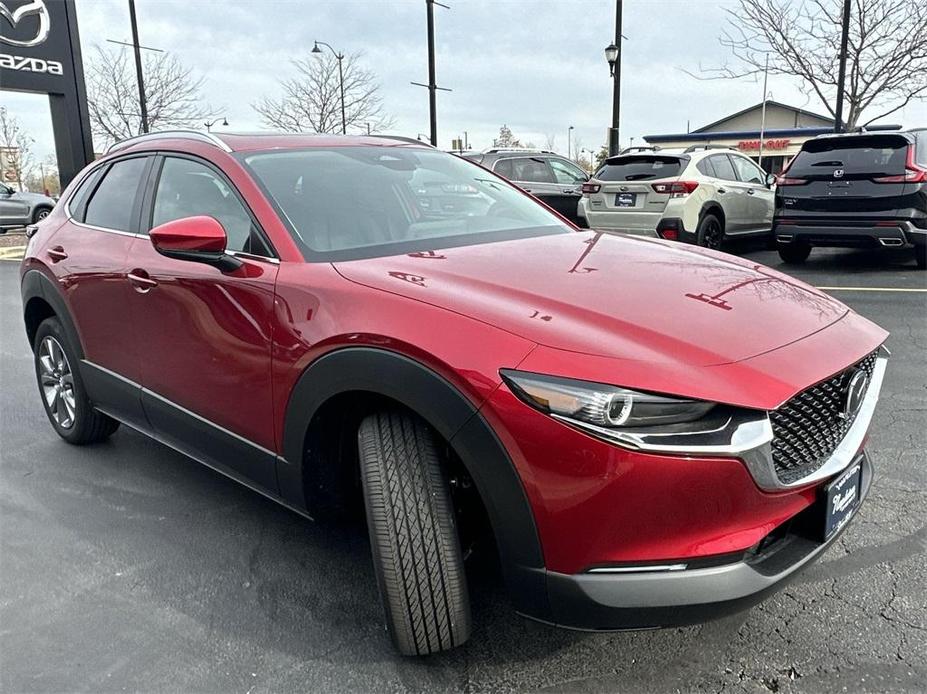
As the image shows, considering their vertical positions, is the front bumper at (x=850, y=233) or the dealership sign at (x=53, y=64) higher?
the dealership sign at (x=53, y=64)

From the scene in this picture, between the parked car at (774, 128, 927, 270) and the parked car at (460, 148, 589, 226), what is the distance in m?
3.53

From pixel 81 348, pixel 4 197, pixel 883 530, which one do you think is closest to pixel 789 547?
pixel 883 530

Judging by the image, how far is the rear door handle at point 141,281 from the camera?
2.87 meters

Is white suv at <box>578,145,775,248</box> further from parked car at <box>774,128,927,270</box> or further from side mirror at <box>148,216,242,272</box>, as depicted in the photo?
side mirror at <box>148,216,242,272</box>

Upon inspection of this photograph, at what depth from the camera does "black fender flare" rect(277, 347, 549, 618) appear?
1.73 m

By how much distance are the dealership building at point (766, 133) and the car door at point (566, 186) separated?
A: 1150 inches

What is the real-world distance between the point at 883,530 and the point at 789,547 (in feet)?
4.05

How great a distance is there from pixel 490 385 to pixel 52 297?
9.48 feet

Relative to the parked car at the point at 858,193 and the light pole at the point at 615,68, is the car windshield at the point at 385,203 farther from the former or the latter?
the light pole at the point at 615,68

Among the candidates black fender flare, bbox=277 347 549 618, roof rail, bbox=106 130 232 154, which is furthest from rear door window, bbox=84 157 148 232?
black fender flare, bbox=277 347 549 618

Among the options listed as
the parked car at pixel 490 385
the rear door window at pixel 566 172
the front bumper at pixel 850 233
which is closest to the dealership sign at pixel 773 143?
the rear door window at pixel 566 172

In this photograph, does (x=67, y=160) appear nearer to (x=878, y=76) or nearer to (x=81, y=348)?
(x=81, y=348)

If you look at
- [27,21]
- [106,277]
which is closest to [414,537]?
[106,277]

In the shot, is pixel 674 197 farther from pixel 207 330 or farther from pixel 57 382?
pixel 207 330
